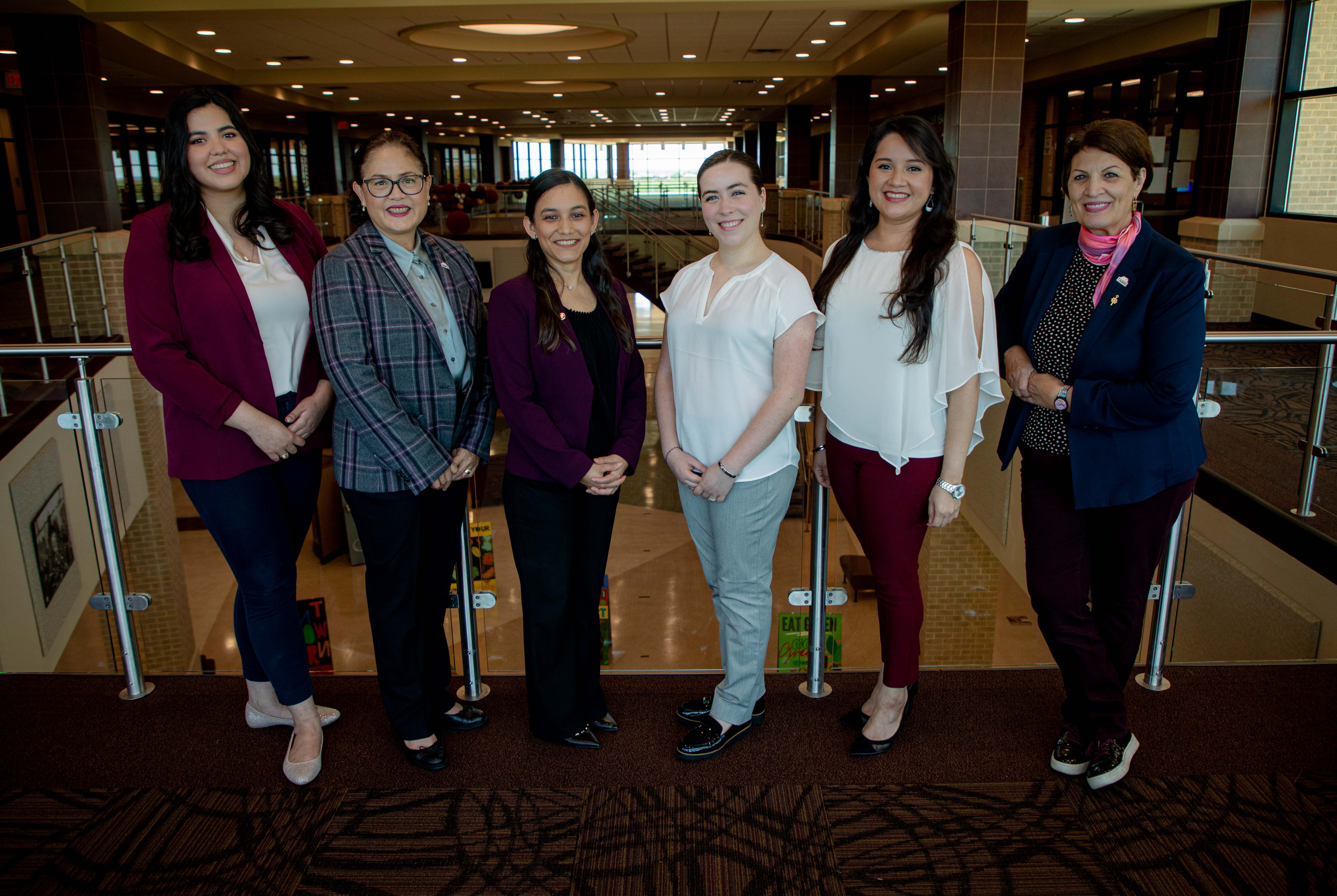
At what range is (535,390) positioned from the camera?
2102 millimetres

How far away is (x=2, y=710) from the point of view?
8.43 feet

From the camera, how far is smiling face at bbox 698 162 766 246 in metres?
2.01

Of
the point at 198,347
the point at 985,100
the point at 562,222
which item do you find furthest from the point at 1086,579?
the point at 985,100

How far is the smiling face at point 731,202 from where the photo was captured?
6.59 feet

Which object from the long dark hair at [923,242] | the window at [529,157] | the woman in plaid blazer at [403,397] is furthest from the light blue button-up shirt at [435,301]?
the window at [529,157]

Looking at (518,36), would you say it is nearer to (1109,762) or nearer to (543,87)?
(543,87)

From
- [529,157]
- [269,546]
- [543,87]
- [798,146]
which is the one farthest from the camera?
[529,157]

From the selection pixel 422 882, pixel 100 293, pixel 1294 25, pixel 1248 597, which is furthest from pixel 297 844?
pixel 1294 25

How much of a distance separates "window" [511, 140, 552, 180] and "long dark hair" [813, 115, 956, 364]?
4553 cm

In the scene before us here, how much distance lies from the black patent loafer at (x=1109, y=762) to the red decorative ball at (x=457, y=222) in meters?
17.1

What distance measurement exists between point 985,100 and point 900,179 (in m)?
9.04

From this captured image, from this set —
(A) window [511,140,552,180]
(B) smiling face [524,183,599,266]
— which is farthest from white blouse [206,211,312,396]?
(A) window [511,140,552,180]

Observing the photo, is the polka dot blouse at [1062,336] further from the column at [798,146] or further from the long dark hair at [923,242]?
the column at [798,146]

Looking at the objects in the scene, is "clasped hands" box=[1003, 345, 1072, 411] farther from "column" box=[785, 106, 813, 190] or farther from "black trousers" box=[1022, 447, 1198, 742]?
"column" box=[785, 106, 813, 190]
